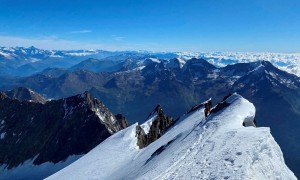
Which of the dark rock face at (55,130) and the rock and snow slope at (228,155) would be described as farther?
the dark rock face at (55,130)

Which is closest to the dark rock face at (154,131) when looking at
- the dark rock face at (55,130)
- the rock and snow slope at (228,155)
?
the rock and snow slope at (228,155)

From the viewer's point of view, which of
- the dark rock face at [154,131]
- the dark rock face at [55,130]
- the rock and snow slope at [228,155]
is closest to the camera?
the rock and snow slope at [228,155]

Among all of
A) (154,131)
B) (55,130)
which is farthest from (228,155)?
(55,130)

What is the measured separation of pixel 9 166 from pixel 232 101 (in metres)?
136

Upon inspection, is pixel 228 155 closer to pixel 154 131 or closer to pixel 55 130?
pixel 154 131

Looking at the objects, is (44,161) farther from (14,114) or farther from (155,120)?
(155,120)

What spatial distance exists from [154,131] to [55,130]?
8580cm

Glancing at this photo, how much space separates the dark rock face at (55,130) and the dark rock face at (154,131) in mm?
46651

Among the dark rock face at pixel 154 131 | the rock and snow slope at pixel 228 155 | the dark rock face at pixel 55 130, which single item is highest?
the rock and snow slope at pixel 228 155

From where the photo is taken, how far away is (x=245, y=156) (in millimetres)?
28484

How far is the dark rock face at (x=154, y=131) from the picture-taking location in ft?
269

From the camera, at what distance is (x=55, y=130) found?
565 feet

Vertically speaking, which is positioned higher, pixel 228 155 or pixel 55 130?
pixel 228 155

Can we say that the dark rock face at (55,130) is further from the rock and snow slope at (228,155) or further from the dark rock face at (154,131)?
the rock and snow slope at (228,155)
